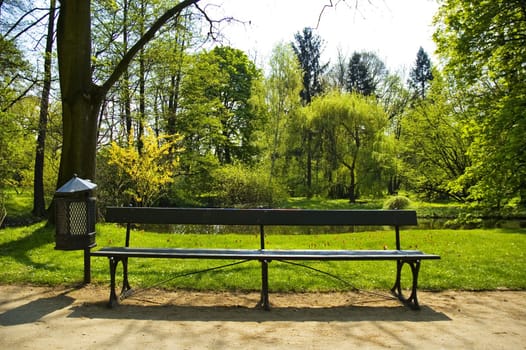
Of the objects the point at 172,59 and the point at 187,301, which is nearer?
the point at 187,301

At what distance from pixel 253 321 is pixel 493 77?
9952 mm

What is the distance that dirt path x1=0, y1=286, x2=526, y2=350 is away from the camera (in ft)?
11.9

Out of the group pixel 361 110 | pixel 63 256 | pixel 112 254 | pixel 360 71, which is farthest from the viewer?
pixel 360 71

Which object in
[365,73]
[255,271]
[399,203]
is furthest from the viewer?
[365,73]

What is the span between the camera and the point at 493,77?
11.1 metres

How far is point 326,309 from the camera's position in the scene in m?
4.72

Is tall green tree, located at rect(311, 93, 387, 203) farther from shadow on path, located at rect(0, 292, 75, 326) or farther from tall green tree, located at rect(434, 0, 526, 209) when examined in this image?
shadow on path, located at rect(0, 292, 75, 326)

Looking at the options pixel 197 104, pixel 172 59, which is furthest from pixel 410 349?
pixel 197 104

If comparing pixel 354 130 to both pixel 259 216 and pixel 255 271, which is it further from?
pixel 259 216

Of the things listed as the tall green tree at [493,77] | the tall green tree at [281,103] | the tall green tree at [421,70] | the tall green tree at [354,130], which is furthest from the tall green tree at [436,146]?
the tall green tree at [421,70]

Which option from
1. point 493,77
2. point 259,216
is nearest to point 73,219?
point 259,216

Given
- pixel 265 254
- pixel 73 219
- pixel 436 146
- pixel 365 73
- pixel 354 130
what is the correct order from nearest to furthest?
pixel 265 254 → pixel 73 219 → pixel 436 146 → pixel 354 130 → pixel 365 73

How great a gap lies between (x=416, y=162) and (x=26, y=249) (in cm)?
2181

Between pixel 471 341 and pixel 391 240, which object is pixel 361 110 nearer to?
pixel 391 240
